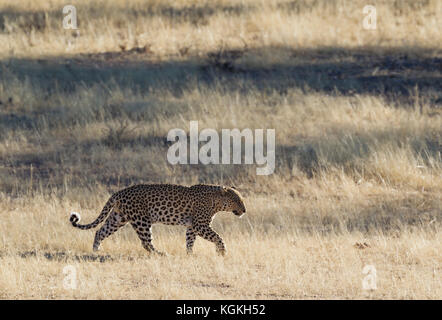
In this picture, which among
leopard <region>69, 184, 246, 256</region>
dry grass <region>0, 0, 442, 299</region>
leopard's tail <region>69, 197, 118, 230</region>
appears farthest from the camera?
leopard's tail <region>69, 197, 118, 230</region>

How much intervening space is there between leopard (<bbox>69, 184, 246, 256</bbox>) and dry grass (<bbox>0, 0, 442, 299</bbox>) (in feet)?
0.79

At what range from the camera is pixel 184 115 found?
1614cm

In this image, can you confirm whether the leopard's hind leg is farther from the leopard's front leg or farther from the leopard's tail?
the leopard's front leg

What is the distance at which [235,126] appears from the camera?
15.6 m

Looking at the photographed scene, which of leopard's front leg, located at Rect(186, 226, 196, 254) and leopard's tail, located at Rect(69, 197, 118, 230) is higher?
leopard's tail, located at Rect(69, 197, 118, 230)

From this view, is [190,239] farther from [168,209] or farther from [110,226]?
[110,226]

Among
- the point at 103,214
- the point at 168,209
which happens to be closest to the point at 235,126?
the point at 103,214

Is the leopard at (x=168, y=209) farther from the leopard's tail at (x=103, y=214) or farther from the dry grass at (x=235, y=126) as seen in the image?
the dry grass at (x=235, y=126)

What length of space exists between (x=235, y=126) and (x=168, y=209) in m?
6.15

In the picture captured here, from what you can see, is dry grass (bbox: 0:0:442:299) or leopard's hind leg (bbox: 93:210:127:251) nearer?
dry grass (bbox: 0:0:442:299)

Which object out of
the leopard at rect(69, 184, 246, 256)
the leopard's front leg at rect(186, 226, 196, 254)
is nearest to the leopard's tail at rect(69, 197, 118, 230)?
the leopard at rect(69, 184, 246, 256)

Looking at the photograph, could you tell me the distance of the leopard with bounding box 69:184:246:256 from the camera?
9547 mm

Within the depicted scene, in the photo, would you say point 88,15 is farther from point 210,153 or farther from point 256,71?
point 210,153
